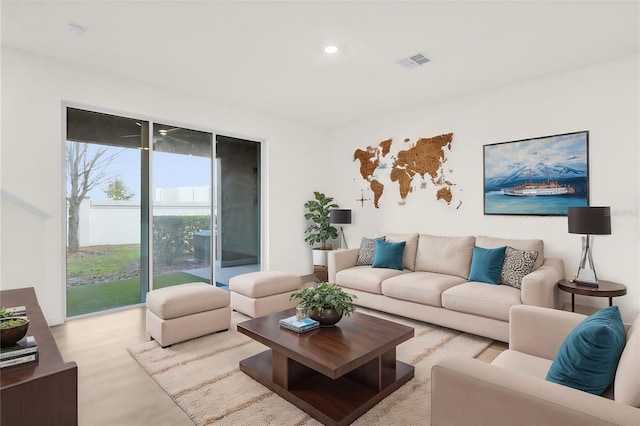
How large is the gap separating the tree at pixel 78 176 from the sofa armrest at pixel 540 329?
4.23m

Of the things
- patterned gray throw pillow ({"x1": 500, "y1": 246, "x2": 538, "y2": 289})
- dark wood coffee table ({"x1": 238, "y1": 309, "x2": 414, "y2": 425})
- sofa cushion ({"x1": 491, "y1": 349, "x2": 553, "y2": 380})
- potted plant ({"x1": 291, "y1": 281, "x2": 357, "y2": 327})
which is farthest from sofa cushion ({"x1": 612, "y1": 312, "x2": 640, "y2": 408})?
patterned gray throw pillow ({"x1": 500, "y1": 246, "x2": 538, "y2": 289})

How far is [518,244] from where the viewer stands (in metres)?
3.73

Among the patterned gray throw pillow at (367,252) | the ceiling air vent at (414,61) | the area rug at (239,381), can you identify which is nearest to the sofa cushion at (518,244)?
the area rug at (239,381)

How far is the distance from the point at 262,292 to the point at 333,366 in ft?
6.36

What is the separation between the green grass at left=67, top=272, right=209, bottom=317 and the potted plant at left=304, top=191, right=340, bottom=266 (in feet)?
7.31

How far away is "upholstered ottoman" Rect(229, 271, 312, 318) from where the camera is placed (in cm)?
368

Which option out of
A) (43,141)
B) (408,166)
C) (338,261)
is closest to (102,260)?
(43,141)

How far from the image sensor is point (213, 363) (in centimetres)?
271

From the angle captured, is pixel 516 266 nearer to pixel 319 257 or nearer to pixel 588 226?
pixel 588 226

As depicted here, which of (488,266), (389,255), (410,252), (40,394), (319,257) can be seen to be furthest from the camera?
(319,257)

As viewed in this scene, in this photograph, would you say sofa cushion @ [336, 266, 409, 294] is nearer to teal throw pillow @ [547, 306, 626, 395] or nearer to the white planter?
the white planter

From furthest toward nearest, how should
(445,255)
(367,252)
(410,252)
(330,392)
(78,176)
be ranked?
(367,252)
(410,252)
(445,255)
(78,176)
(330,392)

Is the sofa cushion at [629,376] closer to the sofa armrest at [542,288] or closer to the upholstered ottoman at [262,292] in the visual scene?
the sofa armrest at [542,288]

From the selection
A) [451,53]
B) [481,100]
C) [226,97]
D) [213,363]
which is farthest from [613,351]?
[226,97]
